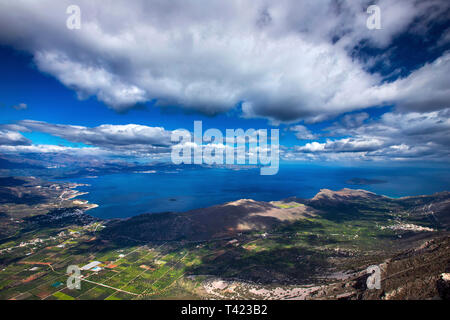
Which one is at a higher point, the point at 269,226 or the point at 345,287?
the point at 345,287

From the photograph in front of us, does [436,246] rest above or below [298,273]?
above
